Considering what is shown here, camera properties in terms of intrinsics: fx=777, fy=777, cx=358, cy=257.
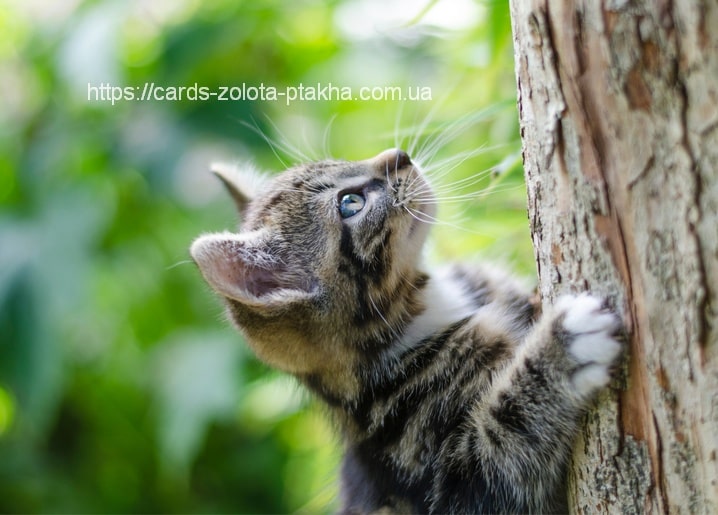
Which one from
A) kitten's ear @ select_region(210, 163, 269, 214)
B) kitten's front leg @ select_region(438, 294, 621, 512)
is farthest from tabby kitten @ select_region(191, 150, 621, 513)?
kitten's ear @ select_region(210, 163, 269, 214)

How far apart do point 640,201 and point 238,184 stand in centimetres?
157

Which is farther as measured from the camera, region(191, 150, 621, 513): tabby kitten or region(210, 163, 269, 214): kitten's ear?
region(210, 163, 269, 214): kitten's ear

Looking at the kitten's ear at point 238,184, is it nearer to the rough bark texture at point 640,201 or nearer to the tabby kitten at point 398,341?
the tabby kitten at point 398,341

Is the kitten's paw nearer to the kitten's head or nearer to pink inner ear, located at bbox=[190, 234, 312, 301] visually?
the kitten's head

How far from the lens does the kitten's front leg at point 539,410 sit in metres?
1.43

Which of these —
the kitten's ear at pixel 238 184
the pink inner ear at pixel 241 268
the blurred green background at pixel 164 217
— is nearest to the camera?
the pink inner ear at pixel 241 268

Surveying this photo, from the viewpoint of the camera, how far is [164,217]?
157 inches

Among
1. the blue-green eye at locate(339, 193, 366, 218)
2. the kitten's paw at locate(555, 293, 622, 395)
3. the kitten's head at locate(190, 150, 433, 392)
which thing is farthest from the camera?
the blue-green eye at locate(339, 193, 366, 218)

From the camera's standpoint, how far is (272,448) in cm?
407

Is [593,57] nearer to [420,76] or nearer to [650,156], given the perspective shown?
[650,156]

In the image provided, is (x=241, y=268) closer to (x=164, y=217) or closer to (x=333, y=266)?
(x=333, y=266)

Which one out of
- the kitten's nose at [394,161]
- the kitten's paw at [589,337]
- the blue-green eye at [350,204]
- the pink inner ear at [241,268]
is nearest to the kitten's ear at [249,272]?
the pink inner ear at [241,268]

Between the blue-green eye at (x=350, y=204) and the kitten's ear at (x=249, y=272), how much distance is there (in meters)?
0.21

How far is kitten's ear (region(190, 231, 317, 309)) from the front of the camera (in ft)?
5.82
